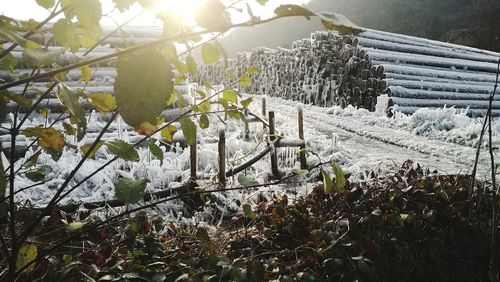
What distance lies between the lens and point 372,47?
10.8 m

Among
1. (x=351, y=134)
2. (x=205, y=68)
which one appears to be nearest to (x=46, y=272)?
(x=351, y=134)

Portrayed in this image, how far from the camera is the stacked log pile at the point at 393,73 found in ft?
32.0

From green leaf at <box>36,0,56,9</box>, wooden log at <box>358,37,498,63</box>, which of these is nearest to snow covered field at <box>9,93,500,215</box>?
green leaf at <box>36,0,56,9</box>

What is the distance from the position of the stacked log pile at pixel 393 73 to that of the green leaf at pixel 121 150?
28.7 feet

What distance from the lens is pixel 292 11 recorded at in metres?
0.55

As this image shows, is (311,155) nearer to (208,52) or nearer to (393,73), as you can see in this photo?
(208,52)

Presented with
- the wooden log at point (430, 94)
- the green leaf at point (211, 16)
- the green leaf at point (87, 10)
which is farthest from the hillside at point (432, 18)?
the green leaf at point (211, 16)

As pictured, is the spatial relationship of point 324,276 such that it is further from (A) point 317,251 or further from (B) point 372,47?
(B) point 372,47

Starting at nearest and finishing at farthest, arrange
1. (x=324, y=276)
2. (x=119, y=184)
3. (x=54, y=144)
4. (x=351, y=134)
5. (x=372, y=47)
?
(x=54, y=144) < (x=119, y=184) < (x=324, y=276) < (x=351, y=134) < (x=372, y=47)

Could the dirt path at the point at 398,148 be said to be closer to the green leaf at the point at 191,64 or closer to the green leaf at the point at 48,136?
the green leaf at the point at 191,64

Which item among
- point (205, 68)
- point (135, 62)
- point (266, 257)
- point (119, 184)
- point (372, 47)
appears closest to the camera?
point (135, 62)

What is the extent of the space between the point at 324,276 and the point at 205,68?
25.4 meters

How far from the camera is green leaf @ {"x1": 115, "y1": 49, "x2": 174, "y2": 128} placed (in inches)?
21.0

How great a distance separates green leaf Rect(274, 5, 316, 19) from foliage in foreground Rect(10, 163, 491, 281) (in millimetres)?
1071
